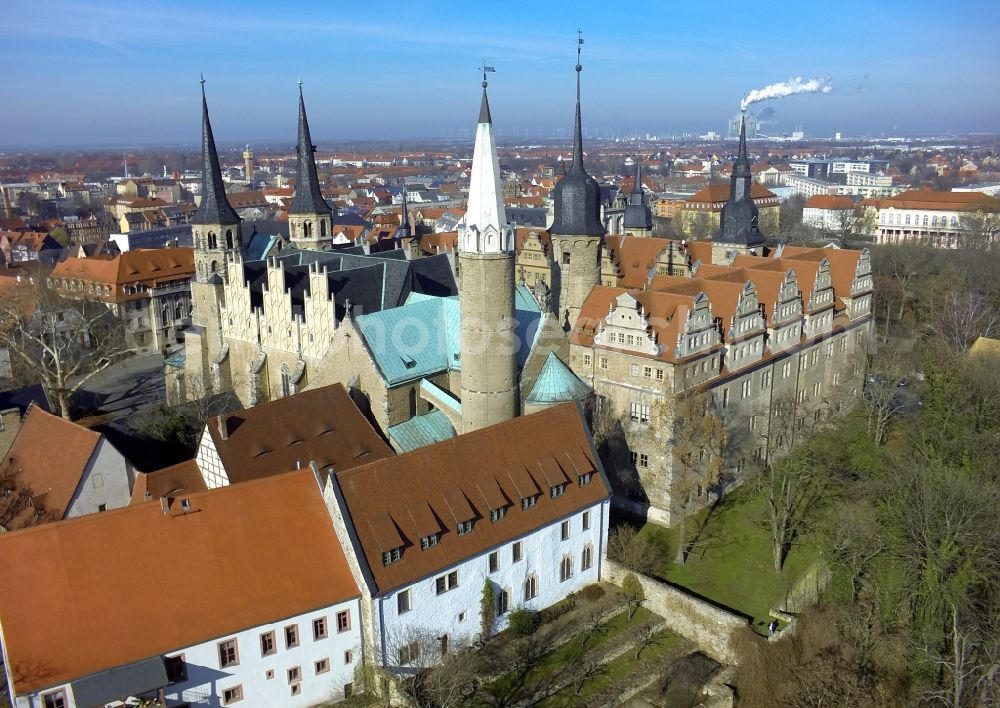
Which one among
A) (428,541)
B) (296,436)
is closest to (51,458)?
(296,436)

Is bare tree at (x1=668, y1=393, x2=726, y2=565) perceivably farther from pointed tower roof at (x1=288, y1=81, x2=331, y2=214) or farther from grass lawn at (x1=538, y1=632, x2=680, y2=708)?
pointed tower roof at (x1=288, y1=81, x2=331, y2=214)

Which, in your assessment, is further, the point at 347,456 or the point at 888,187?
the point at 888,187

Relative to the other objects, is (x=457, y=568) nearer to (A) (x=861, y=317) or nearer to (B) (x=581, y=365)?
(B) (x=581, y=365)

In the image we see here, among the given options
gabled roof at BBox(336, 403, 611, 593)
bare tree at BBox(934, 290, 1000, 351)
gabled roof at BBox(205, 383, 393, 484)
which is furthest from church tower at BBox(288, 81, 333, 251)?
bare tree at BBox(934, 290, 1000, 351)

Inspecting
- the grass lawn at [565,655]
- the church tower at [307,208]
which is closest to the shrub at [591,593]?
the grass lawn at [565,655]

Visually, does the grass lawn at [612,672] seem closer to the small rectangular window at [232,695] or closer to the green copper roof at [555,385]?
the small rectangular window at [232,695]

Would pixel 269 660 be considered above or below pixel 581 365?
below

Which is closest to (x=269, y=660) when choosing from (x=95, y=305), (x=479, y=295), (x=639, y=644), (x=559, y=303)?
(x=639, y=644)
